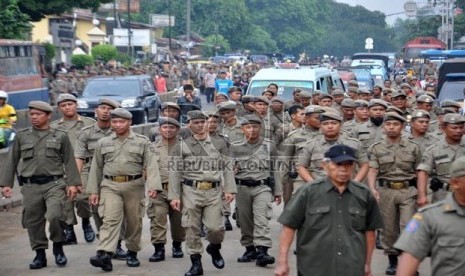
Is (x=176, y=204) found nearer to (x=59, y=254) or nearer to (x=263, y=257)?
(x=263, y=257)

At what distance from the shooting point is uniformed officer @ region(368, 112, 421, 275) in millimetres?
11086

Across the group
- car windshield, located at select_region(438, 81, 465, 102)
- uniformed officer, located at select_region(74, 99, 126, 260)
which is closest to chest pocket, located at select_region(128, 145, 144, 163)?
uniformed officer, located at select_region(74, 99, 126, 260)

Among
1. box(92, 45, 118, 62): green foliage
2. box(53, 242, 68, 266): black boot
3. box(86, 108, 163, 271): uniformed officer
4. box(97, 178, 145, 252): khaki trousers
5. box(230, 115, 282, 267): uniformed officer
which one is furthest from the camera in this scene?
box(92, 45, 118, 62): green foliage

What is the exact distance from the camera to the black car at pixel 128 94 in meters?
28.9

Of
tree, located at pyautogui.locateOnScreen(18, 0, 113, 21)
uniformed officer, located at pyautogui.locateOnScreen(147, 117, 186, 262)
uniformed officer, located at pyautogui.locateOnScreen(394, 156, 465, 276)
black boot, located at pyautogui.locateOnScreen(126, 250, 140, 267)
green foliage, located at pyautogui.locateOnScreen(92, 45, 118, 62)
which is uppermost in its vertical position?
tree, located at pyautogui.locateOnScreen(18, 0, 113, 21)

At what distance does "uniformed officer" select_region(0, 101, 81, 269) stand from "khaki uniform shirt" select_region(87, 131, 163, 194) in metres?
0.23

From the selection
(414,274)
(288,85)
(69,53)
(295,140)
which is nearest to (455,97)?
(288,85)

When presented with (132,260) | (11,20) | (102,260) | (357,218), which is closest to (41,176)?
(102,260)

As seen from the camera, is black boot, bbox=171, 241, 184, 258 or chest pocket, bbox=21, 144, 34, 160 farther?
black boot, bbox=171, 241, 184, 258

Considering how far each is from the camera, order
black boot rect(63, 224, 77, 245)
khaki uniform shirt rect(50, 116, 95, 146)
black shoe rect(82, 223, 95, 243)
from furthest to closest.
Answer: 1. khaki uniform shirt rect(50, 116, 95, 146)
2. black shoe rect(82, 223, 95, 243)
3. black boot rect(63, 224, 77, 245)

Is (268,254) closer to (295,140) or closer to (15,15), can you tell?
(295,140)

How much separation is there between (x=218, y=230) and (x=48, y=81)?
27.2m

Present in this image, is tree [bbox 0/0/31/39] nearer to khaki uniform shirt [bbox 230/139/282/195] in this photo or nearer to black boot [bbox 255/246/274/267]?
khaki uniform shirt [bbox 230/139/282/195]

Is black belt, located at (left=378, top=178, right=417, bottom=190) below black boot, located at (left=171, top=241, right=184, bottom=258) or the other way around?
the other way around
